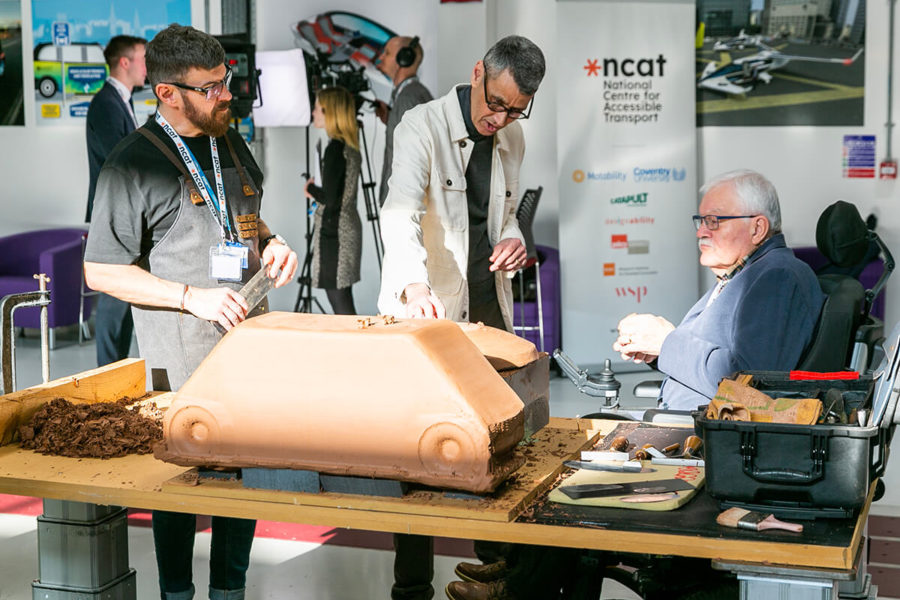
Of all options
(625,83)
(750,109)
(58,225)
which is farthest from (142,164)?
(58,225)

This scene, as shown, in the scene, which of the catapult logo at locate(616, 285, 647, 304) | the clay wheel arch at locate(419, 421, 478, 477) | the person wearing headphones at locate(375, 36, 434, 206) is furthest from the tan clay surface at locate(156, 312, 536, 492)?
the catapult logo at locate(616, 285, 647, 304)

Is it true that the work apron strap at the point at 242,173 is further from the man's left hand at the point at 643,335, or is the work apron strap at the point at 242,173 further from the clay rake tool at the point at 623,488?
the clay rake tool at the point at 623,488

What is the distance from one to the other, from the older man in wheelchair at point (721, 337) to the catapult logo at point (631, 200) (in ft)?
14.3

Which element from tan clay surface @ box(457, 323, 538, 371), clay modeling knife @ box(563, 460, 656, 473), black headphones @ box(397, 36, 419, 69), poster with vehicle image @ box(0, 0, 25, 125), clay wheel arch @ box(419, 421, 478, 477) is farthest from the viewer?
poster with vehicle image @ box(0, 0, 25, 125)

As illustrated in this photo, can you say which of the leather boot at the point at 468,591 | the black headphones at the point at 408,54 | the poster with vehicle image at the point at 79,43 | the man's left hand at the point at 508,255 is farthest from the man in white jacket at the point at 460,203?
the poster with vehicle image at the point at 79,43

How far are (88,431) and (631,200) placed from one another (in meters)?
5.58

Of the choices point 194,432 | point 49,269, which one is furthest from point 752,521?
point 49,269

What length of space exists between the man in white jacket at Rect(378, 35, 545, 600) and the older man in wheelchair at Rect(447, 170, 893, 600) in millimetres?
486

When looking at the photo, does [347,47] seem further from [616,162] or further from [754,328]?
[754,328]

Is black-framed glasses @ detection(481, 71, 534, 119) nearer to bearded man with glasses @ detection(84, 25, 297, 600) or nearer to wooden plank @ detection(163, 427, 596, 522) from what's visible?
bearded man with glasses @ detection(84, 25, 297, 600)

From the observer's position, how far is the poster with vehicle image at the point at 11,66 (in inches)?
365

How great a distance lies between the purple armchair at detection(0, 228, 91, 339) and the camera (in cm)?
809

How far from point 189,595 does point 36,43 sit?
25.1 ft

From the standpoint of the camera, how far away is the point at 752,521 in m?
1.75
